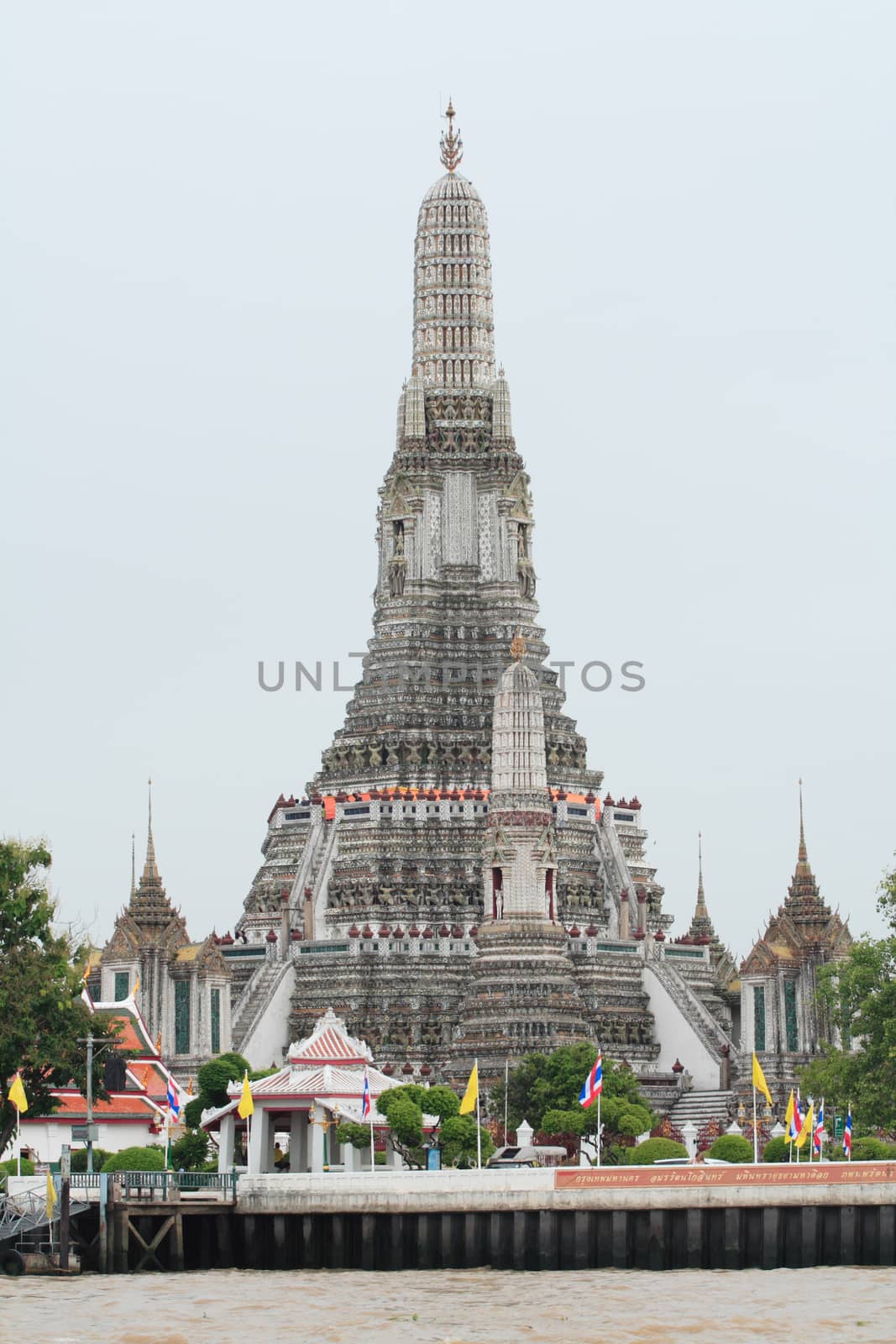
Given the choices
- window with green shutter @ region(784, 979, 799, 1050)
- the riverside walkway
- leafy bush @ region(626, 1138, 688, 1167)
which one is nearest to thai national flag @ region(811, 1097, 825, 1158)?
leafy bush @ region(626, 1138, 688, 1167)

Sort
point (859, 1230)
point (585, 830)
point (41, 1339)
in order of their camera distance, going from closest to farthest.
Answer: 1. point (41, 1339)
2. point (859, 1230)
3. point (585, 830)

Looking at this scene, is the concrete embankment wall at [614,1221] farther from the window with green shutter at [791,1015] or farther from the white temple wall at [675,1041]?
the white temple wall at [675,1041]

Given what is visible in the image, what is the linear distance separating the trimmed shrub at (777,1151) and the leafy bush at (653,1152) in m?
2.64

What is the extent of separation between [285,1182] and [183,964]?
134ft

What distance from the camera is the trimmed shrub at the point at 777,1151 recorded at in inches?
3930

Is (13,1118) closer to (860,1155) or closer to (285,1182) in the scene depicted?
(285,1182)

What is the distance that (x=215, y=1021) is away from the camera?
12344cm

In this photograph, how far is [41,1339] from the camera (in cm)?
6950

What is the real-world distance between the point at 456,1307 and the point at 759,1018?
5197 centimetres

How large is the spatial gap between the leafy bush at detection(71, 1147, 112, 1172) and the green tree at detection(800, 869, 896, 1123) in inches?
903

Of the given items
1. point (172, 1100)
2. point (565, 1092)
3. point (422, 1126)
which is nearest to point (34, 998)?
point (172, 1100)

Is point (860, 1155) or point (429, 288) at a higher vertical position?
point (429, 288)

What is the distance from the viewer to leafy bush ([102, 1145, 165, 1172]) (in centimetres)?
9294

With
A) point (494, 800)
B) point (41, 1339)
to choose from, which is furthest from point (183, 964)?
point (41, 1339)
